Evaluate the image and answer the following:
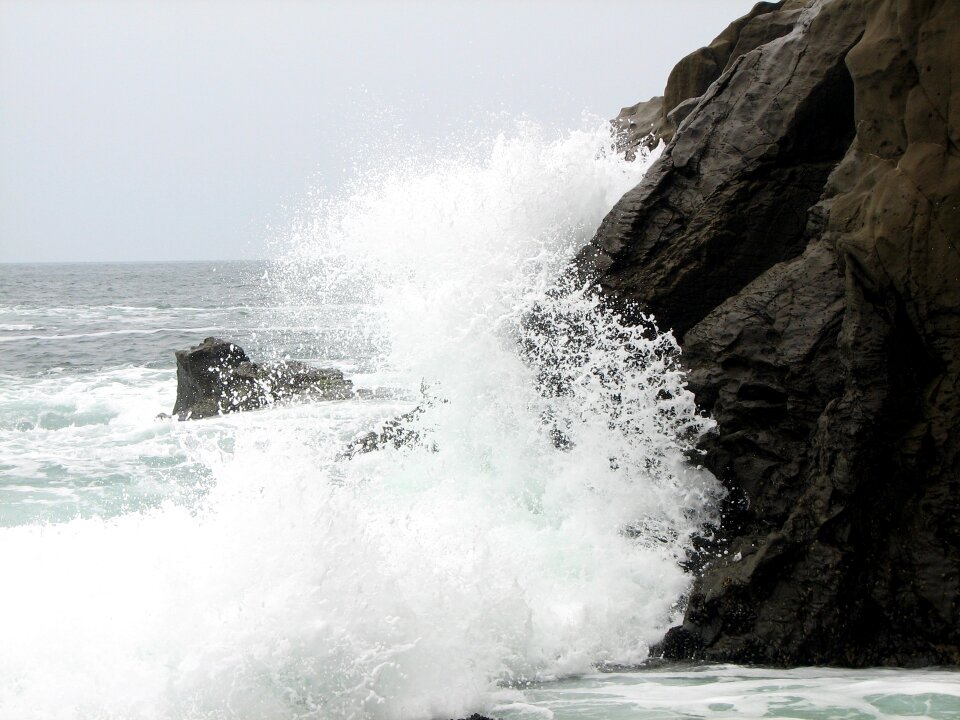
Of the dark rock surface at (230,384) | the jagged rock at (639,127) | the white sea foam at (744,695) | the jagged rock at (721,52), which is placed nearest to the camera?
the white sea foam at (744,695)

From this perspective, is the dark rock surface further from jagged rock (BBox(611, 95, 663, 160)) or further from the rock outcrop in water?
the rock outcrop in water

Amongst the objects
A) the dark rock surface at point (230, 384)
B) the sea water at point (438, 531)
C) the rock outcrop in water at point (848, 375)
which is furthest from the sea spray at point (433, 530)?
the dark rock surface at point (230, 384)

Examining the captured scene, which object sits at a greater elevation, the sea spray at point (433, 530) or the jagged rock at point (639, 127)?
the jagged rock at point (639, 127)

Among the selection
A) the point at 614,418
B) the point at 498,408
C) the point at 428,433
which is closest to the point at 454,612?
the point at 614,418

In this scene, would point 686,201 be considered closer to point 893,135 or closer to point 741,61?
point 741,61

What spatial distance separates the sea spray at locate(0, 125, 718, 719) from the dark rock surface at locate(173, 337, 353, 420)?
9.76 feet

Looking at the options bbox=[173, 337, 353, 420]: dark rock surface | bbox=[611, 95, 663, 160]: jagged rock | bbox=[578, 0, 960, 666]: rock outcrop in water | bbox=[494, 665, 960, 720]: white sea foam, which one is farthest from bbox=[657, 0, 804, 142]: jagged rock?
bbox=[173, 337, 353, 420]: dark rock surface

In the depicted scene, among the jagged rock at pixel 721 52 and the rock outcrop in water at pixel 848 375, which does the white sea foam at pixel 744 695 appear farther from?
the jagged rock at pixel 721 52

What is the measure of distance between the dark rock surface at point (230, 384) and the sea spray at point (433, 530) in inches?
117

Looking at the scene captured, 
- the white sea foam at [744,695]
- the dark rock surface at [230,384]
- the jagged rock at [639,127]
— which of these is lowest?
the white sea foam at [744,695]

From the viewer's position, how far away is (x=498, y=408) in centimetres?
739

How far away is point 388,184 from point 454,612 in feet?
17.0

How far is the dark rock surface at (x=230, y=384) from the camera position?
12117 millimetres

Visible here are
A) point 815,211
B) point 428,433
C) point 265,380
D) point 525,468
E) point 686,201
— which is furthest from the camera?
point 265,380
